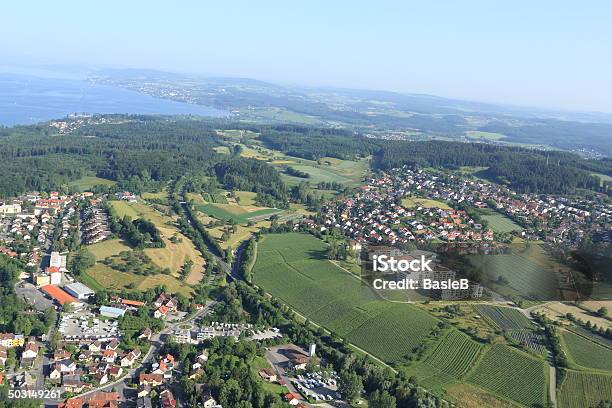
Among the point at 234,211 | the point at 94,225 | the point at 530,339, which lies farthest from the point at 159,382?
the point at 234,211

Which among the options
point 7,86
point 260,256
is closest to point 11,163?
point 260,256

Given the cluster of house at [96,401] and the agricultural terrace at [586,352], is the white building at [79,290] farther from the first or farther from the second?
the agricultural terrace at [586,352]

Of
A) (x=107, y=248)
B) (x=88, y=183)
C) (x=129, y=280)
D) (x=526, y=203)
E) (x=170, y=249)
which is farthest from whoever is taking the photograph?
(x=88, y=183)

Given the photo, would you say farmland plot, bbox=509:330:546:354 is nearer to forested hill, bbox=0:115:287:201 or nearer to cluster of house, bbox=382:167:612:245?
cluster of house, bbox=382:167:612:245

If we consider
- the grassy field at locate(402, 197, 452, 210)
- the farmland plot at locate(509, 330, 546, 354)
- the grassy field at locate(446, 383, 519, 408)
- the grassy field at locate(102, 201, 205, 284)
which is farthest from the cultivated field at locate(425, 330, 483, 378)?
the grassy field at locate(402, 197, 452, 210)

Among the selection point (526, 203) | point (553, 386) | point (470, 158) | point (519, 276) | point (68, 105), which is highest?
point (519, 276)

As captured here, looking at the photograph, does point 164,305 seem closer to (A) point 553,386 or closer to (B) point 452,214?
(A) point 553,386
